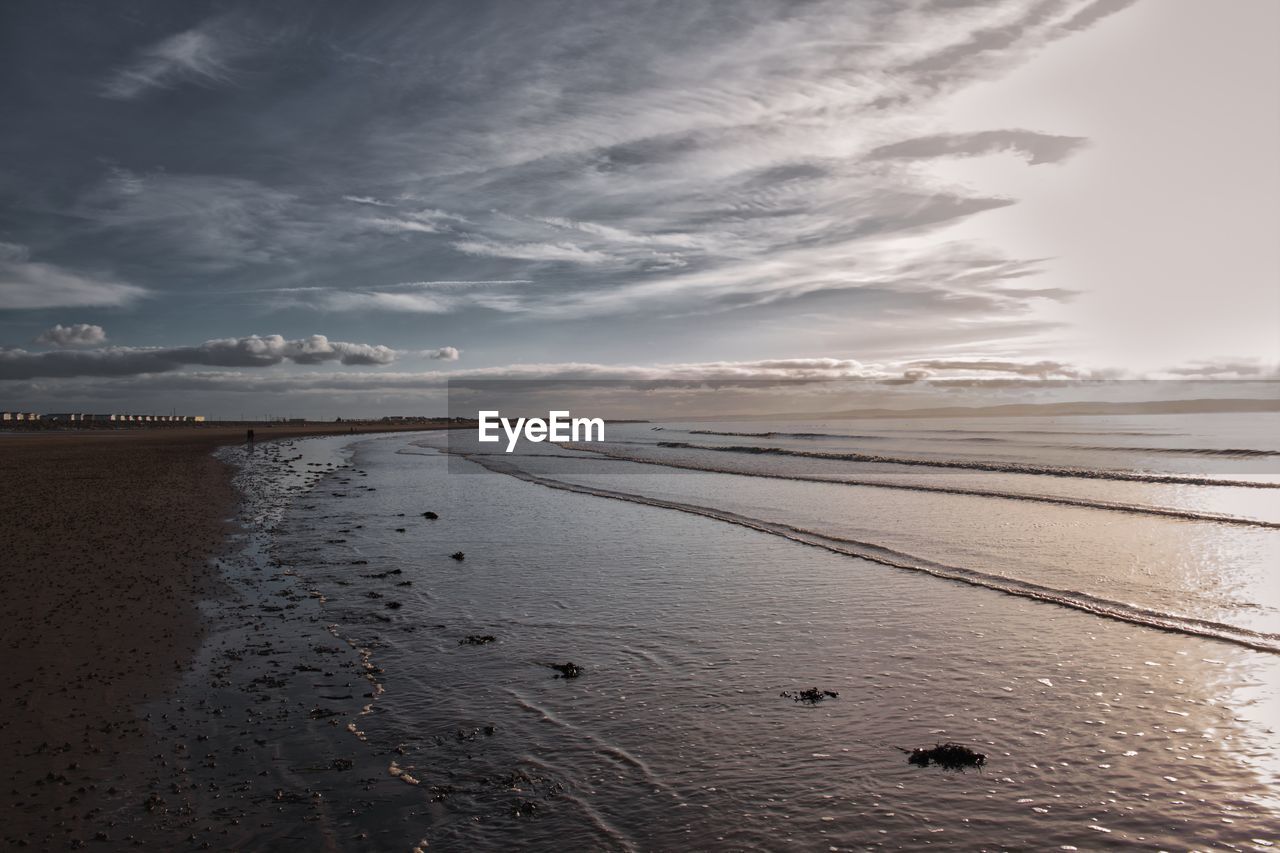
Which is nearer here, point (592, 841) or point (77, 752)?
point (592, 841)

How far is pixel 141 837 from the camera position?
18.5 feet

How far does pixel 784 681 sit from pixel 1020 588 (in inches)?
323

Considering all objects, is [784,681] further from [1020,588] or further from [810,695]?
[1020,588]

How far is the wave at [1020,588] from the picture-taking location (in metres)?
11.9

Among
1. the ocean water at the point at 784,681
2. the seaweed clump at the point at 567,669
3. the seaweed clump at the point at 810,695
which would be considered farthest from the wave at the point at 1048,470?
the seaweed clump at the point at 567,669

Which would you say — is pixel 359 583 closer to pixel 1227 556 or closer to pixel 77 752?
pixel 77 752

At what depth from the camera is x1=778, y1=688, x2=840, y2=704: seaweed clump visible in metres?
8.95

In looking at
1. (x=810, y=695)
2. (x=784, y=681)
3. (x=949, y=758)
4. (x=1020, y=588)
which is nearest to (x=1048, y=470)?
(x=1020, y=588)

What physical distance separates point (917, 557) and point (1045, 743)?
10.8 m

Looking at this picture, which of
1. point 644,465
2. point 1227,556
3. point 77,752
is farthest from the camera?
point 644,465

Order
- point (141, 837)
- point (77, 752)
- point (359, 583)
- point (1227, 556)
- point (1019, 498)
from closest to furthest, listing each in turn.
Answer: point (141, 837) → point (77, 752) → point (359, 583) → point (1227, 556) → point (1019, 498)

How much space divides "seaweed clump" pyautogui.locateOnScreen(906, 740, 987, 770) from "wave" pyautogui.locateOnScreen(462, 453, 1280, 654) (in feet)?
23.6

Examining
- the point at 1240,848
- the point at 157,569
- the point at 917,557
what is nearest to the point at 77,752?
the point at 157,569

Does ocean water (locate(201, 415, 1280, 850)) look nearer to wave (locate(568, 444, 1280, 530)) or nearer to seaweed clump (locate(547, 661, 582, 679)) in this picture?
seaweed clump (locate(547, 661, 582, 679))
